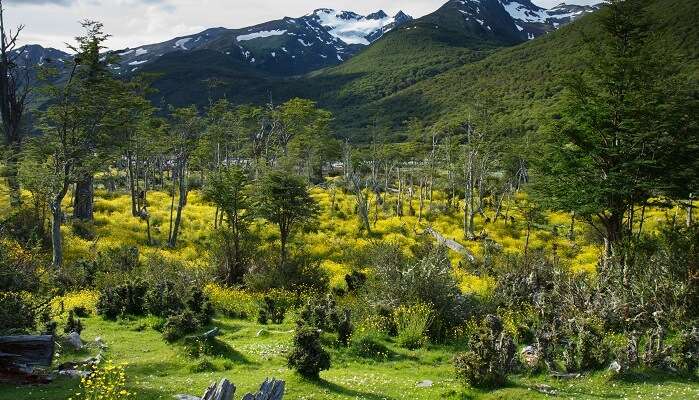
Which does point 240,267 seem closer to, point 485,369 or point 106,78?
point 106,78

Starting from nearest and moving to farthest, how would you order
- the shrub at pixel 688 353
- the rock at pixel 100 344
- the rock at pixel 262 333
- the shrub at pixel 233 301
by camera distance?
the shrub at pixel 688 353, the rock at pixel 100 344, the rock at pixel 262 333, the shrub at pixel 233 301

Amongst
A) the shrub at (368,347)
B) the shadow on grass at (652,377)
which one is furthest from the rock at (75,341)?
the shadow on grass at (652,377)

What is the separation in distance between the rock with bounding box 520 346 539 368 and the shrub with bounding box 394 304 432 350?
2868 mm

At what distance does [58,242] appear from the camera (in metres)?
22.3

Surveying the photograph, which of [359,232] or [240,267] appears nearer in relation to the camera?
[240,267]

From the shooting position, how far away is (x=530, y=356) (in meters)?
12.5

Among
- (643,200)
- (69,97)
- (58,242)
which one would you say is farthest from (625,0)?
(58,242)

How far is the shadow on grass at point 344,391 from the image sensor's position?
9774 millimetres

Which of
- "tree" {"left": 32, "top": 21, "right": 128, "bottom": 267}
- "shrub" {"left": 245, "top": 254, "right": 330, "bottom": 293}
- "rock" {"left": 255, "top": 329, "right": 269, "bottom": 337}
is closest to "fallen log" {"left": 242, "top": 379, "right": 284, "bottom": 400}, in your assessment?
"rock" {"left": 255, "top": 329, "right": 269, "bottom": 337}

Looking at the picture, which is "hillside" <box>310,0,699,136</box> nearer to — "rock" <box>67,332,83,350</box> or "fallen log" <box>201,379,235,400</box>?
"rock" <box>67,332,83,350</box>

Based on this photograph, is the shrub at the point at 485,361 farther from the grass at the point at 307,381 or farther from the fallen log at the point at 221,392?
the fallen log at the point at 221,392

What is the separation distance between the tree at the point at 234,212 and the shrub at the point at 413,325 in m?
9.86

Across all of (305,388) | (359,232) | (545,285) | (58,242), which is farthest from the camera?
(359,232)

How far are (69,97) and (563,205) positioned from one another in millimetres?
22316
